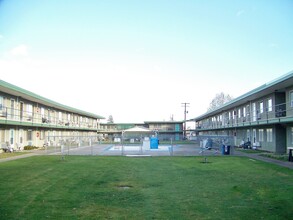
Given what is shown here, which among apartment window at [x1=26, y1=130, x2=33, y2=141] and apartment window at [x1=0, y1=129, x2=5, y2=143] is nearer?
apartment window at [x1=0, y1=129, x2=5, y2=143]

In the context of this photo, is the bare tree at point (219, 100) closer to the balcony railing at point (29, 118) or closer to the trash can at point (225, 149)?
the balcony railing at point (29, 118)

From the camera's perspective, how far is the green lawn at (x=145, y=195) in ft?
25.7

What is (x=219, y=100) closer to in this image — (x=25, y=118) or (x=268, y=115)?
(x=268, y=115)

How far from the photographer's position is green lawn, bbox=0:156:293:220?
7.85 metres

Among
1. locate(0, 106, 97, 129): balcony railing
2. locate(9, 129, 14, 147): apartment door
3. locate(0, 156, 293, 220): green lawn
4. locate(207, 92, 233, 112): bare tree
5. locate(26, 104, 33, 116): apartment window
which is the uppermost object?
locate(207, 92, 233, 112): bare tree

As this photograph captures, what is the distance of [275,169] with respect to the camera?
16.6 meters

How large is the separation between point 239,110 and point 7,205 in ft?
125

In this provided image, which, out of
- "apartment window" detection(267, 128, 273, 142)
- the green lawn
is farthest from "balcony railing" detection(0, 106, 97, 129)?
"apartment window" detection(267, 128, 273, 142)

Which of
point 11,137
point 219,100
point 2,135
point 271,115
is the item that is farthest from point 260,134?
point 219,100

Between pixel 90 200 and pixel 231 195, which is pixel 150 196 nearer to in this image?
pixel 90 200

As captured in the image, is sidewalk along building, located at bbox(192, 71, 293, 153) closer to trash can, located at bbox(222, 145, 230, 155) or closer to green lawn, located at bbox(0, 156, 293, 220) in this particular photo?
trash can, located at bbox(222, 145, 230, 155)

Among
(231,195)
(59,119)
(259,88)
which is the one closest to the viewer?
(231,195)

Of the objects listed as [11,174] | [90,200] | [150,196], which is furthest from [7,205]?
[11,174]

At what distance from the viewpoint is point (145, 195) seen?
994 cm
